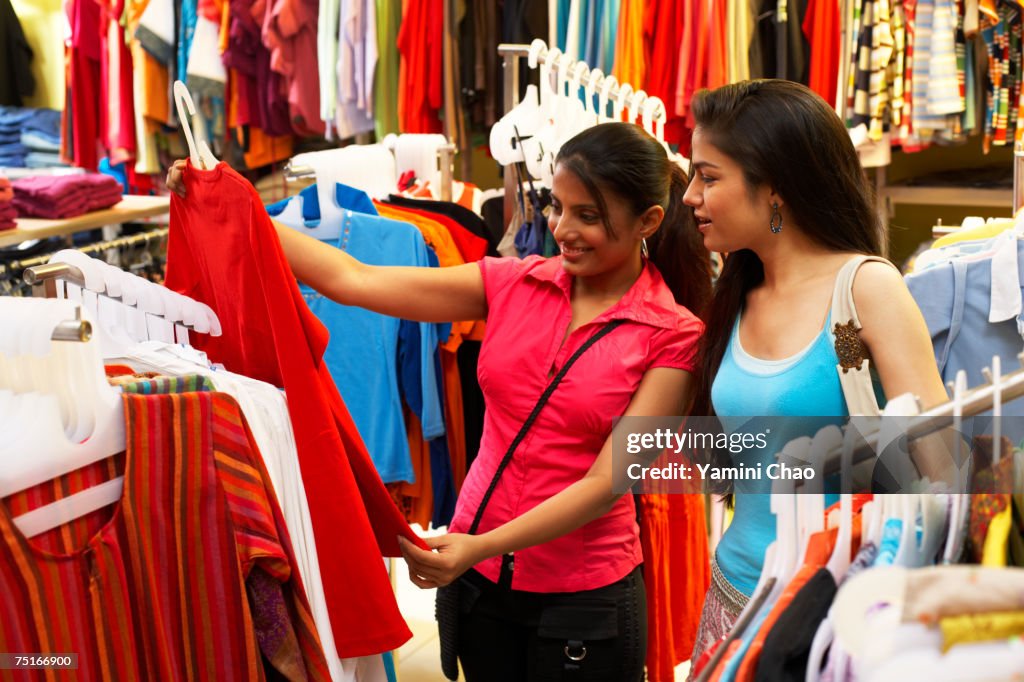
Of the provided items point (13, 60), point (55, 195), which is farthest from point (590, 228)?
point (13, 60)

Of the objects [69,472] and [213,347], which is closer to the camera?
[69,472]

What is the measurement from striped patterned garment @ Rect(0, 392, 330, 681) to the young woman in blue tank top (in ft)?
2.02

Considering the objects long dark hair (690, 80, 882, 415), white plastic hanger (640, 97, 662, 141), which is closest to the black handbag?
long dark hair (690, 80, 882, 415)

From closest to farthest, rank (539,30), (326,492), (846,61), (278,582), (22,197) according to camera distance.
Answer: (278,582) → (326,492) → (22,197) → (846,61) → (539,30)

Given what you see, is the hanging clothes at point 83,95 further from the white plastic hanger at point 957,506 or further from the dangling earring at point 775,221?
the white plastic hanger at point 957,506

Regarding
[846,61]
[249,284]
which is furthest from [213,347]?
[846,61]

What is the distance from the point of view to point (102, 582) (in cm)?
121

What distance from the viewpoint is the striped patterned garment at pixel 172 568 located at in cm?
118

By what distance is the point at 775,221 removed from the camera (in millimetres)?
1534

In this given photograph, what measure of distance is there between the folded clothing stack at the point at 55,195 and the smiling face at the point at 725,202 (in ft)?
8.90

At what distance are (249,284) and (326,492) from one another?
336mm

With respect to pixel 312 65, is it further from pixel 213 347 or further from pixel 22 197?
pixel 213 347

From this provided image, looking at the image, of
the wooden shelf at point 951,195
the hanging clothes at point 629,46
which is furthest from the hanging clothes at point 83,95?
the wooden shelf at point 951,195

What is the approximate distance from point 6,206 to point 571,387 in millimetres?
2342
